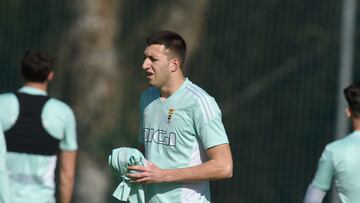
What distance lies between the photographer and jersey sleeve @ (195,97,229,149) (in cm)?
781

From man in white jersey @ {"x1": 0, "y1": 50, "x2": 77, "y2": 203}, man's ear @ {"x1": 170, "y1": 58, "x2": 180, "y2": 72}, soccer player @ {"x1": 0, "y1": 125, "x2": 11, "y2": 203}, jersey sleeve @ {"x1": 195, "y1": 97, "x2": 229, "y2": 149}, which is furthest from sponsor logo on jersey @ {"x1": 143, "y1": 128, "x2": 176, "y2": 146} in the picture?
man in white jersey @ {"x1": 0, "y1": 50, "x2": 77, "y2": 203}

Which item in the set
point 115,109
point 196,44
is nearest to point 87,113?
point 115,109

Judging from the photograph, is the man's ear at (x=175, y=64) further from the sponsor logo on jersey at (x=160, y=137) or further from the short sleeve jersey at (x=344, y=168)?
the short sleeve jersey at (x=344, y=168)

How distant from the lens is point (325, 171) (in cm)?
833

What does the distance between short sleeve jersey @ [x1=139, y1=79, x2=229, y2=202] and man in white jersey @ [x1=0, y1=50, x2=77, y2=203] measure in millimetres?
1962

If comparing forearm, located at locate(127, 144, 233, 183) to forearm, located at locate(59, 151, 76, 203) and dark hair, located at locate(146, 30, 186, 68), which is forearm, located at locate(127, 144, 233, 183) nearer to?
dark hair, located at locate(146, 30, 186, 68)

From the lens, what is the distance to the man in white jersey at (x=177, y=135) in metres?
7.77

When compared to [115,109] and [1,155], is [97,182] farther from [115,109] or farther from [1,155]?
[1,155]

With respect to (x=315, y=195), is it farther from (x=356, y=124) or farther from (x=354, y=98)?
(x=354, y=98)

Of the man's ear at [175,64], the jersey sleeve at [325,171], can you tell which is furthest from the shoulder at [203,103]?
the jersey sleeve at [325,171]

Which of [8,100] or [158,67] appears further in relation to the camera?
[8,100]

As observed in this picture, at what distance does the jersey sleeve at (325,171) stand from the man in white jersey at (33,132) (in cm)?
236

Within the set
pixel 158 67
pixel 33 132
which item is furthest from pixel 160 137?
pixel 33 132

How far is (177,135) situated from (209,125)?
0.70ft
